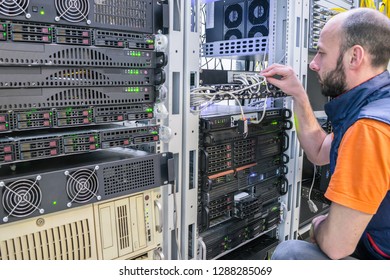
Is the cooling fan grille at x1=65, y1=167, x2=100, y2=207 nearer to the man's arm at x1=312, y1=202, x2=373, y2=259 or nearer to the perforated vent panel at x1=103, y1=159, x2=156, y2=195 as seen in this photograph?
the perforated vent panel at x1=103, y1=159, x2=156, y2=195

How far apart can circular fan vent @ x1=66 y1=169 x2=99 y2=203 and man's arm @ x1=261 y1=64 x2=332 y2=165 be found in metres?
0.90

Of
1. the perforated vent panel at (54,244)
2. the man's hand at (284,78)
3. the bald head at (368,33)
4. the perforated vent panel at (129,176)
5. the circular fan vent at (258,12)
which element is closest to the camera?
the perforated vent panel at (54,244)

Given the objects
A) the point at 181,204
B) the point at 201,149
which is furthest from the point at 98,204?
the point at 201,149

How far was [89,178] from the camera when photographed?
1.06m

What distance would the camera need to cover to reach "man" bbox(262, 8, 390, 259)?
3.31 feet

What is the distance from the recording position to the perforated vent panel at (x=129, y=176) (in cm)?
110

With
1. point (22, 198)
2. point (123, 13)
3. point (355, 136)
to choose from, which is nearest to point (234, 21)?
point (123, 13)

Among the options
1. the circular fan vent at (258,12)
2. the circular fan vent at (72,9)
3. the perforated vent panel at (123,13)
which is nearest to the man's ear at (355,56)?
the circular fan vent at (258,12)

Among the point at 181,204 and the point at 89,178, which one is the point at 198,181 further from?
the point at 89,178

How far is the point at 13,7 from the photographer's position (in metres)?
0.86

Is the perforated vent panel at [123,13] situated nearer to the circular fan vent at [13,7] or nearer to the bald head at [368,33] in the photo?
the circular fan vent at [13,7]

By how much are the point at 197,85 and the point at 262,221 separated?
2.67 feet

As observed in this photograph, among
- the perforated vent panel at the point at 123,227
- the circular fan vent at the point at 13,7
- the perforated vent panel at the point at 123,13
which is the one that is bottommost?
the perforated vent panel at the point at 123,227

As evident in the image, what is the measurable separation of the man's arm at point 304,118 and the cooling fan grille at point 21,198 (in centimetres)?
106
